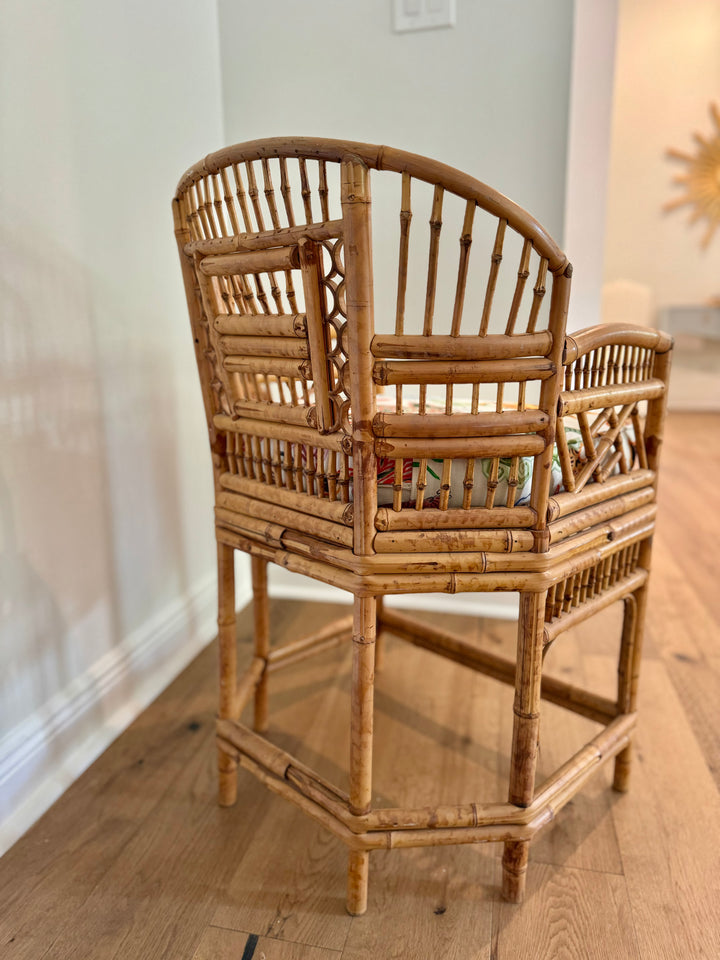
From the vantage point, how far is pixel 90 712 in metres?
1.36

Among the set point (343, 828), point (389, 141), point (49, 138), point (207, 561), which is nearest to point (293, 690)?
point (207, 561)

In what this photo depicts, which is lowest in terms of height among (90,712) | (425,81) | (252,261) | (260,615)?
(90,712)

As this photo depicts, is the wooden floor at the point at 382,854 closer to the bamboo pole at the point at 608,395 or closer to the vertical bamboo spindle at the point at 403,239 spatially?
the bamboo pole at the point at 608,395

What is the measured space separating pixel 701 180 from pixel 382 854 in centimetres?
568

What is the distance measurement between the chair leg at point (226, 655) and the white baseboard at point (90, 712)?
31 centimetres

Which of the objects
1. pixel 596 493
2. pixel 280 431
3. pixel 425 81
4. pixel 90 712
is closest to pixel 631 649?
pixel 596 493

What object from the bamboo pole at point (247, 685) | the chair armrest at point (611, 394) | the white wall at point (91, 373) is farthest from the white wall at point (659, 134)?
the bamboo pole at point (247, 685)

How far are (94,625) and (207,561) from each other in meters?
0.50

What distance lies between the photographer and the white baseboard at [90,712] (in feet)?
3.81

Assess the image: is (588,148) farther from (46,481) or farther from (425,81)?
(46,481)

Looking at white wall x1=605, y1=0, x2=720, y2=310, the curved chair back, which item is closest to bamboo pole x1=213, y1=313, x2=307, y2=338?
the curved chair back

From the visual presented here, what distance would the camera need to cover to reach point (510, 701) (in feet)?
5.10

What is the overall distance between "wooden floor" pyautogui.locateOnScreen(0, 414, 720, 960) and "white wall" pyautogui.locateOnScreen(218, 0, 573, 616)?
1.00m

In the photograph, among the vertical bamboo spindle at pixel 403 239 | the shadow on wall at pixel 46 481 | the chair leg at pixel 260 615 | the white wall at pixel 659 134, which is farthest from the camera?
the white wall at pixel 659 134
